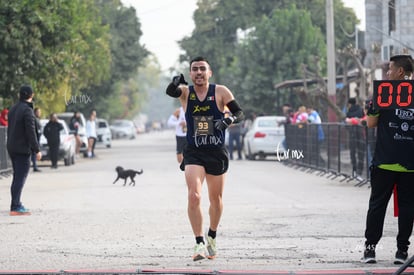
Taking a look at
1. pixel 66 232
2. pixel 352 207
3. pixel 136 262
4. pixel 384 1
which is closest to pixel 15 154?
pixel 66 232

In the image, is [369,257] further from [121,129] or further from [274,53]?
[121,129]

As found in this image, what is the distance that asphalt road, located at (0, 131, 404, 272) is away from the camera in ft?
Answer: 32.9

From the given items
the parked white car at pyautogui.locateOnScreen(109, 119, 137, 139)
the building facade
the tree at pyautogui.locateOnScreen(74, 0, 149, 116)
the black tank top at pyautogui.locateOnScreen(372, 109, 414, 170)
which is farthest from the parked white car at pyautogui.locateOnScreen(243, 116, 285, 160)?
the parked white car at pyautogui.locateOnScreen(109, 119, 137, 139)

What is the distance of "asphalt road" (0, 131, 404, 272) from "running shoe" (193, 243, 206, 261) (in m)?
0.05

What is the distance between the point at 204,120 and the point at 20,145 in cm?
579

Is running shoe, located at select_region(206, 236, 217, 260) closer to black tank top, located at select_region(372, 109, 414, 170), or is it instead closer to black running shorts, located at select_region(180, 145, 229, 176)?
black running shorts, located at select_region(180, 145, 229, 176)

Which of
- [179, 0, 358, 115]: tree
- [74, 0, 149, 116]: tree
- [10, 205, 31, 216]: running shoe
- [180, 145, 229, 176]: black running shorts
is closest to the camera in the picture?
[180, 145, 229, 176]: black running shorts

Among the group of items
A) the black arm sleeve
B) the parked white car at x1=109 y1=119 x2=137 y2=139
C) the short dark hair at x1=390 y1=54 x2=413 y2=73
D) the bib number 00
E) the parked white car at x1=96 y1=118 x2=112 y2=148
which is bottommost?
the parked white car at x1=109 y1=119 x2=137 y2=139

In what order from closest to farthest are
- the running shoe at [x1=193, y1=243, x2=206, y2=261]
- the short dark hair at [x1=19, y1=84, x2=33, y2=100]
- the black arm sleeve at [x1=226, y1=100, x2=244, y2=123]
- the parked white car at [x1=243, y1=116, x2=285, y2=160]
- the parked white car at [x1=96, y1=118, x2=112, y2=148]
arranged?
the running shoe at [x1=193, y1=243, x2=206, y2=261] → the black arm sleeve at [x1=226, y1=100, x2=244, y2=123] → the short dark hair at [x1=19, y1=84, x2=33, y2=100] → the parked white car at [x1=243, y1=116, x2=285, y2=160] → the parked white car at [x1=96, y1=118, x2=112, y2=148]

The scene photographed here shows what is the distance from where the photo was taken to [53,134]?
1231 inches

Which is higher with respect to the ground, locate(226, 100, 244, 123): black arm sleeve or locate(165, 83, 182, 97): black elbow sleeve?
locate(165, 83, 182, 97): black elbow sleeve

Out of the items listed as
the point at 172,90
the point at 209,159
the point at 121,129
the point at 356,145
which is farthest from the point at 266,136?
the point at 121,129

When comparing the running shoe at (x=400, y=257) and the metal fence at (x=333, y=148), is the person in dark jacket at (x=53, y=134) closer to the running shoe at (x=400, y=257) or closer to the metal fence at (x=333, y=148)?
the metal fence at (x=333, y=148)

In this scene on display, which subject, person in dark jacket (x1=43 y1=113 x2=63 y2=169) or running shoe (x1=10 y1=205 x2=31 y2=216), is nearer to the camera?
running shoe (x1=10 y1=205 x2=31 y2=216)
